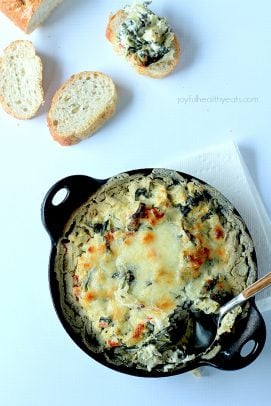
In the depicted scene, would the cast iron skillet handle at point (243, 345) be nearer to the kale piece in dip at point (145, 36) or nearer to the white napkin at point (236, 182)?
the white napkin at point (236, 182)

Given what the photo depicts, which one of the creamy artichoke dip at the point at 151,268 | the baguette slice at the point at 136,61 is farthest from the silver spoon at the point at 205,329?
the baguette slice at the point at 136,61

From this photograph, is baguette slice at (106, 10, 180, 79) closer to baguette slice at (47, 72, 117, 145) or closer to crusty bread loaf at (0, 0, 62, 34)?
baguette slice at (47, 72, 117, 145)

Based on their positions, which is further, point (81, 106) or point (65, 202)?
point (81, 106)

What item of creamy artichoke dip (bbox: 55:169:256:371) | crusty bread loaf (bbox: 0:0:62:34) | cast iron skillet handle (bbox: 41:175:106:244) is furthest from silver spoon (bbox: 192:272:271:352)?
crusty bread loaf (bbox: 0:0:62:34)

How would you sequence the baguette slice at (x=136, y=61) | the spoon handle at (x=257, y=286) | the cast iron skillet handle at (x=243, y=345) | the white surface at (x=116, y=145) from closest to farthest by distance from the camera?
the spoon handle at (x=257, y=286) → the cast iron skillet handle at (x=243, y=345) → the white surface at (x=116, y=145) → the baguette slice at (x=136, y=61)

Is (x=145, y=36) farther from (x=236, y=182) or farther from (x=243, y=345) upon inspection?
(x=243, y=345)

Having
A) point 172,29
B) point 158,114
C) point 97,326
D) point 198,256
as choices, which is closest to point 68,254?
point 97,326

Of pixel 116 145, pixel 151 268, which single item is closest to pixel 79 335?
pixel 151 268
